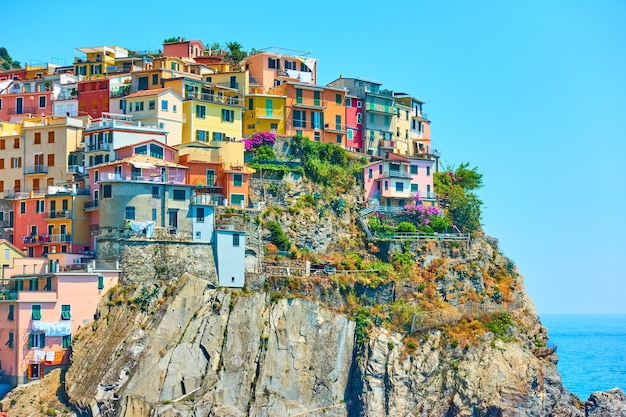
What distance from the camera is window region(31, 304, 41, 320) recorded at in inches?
3290

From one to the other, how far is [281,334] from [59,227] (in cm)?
1724

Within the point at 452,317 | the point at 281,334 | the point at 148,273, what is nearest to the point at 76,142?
the point at 148,273

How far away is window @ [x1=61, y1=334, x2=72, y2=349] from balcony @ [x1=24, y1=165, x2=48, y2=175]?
16.7 m

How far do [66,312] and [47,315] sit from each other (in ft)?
3.90

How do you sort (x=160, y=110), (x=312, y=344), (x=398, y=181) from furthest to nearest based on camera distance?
(x=398, y=181) < (x=160, y=110) < (x=312, y=344)

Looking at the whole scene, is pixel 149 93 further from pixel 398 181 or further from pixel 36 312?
pixel 36 312

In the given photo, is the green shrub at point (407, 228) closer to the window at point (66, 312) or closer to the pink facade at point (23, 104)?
the window at point (66, 312)

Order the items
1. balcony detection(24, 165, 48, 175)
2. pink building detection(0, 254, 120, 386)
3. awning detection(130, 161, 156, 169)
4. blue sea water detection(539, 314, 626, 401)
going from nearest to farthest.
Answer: pink building detection(0, 254, 120, 386) → awning detection(130, 161, 156, 169) → balcony detection(24, 165, 48, 175) → blue sea water detection(539, 314, 626, 401)

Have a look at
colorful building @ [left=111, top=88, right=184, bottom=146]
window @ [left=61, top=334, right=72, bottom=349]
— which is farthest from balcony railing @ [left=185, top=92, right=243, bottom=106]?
window @ [left=61, top=334, right=72, bottom=349]

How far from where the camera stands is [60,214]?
9050cm

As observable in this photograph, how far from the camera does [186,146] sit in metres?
94.4

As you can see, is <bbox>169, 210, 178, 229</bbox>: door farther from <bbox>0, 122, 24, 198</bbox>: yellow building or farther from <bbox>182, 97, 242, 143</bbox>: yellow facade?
<bbox>0, 122, 24, 198</bbox>: yellow building

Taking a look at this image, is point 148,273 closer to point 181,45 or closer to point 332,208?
point 332,208

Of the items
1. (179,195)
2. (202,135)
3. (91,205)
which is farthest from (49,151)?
(179,195)
